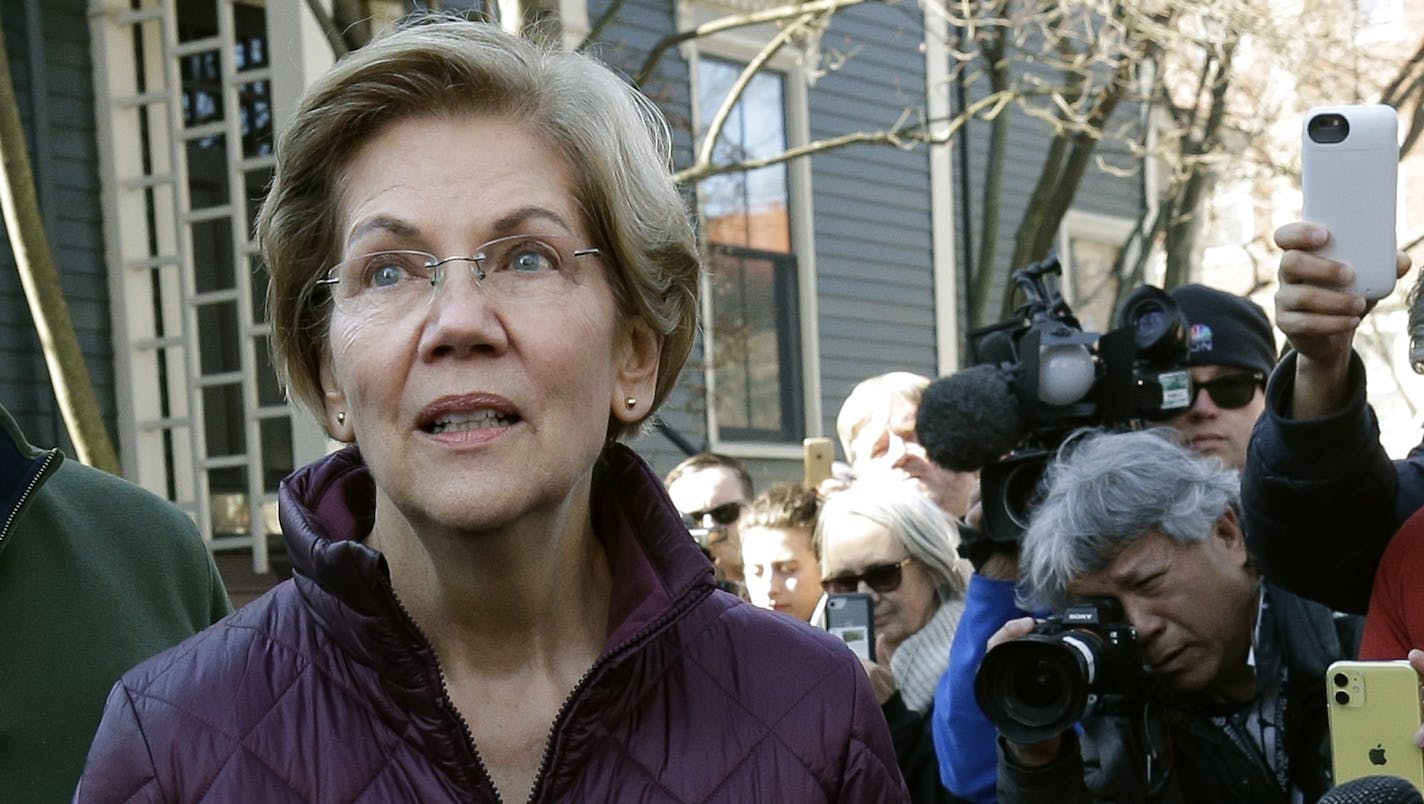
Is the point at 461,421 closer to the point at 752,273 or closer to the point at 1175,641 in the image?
the point at 1175,641

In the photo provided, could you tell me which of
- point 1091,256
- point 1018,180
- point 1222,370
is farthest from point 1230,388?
Answer: point 1091,256

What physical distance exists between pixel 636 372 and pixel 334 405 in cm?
38

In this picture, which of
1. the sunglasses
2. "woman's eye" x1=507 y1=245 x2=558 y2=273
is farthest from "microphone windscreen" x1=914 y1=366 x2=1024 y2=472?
the sunglasses

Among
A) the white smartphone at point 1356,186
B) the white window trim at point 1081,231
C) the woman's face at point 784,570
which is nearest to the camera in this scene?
the white smartphone at point 1356,186

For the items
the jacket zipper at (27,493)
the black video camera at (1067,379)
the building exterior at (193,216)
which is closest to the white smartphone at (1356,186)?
the black video camera at (1067,379)

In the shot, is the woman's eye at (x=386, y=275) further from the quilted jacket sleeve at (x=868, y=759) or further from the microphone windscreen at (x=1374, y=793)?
the microphone windscreen at (x=1374, y=793)

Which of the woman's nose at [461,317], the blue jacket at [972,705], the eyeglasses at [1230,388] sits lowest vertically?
the blue jacket at [972,705]

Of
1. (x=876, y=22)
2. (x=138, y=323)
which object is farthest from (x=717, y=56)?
(x=138, y=323)

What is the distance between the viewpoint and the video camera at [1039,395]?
427 cm

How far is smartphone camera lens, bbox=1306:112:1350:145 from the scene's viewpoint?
130 inches

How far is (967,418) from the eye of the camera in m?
4.25

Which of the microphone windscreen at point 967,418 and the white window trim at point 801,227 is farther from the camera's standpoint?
the white window trim at point 801,227

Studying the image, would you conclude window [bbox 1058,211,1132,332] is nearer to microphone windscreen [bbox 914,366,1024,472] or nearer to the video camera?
the video camera

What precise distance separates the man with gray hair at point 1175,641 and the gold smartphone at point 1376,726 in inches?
42.7
